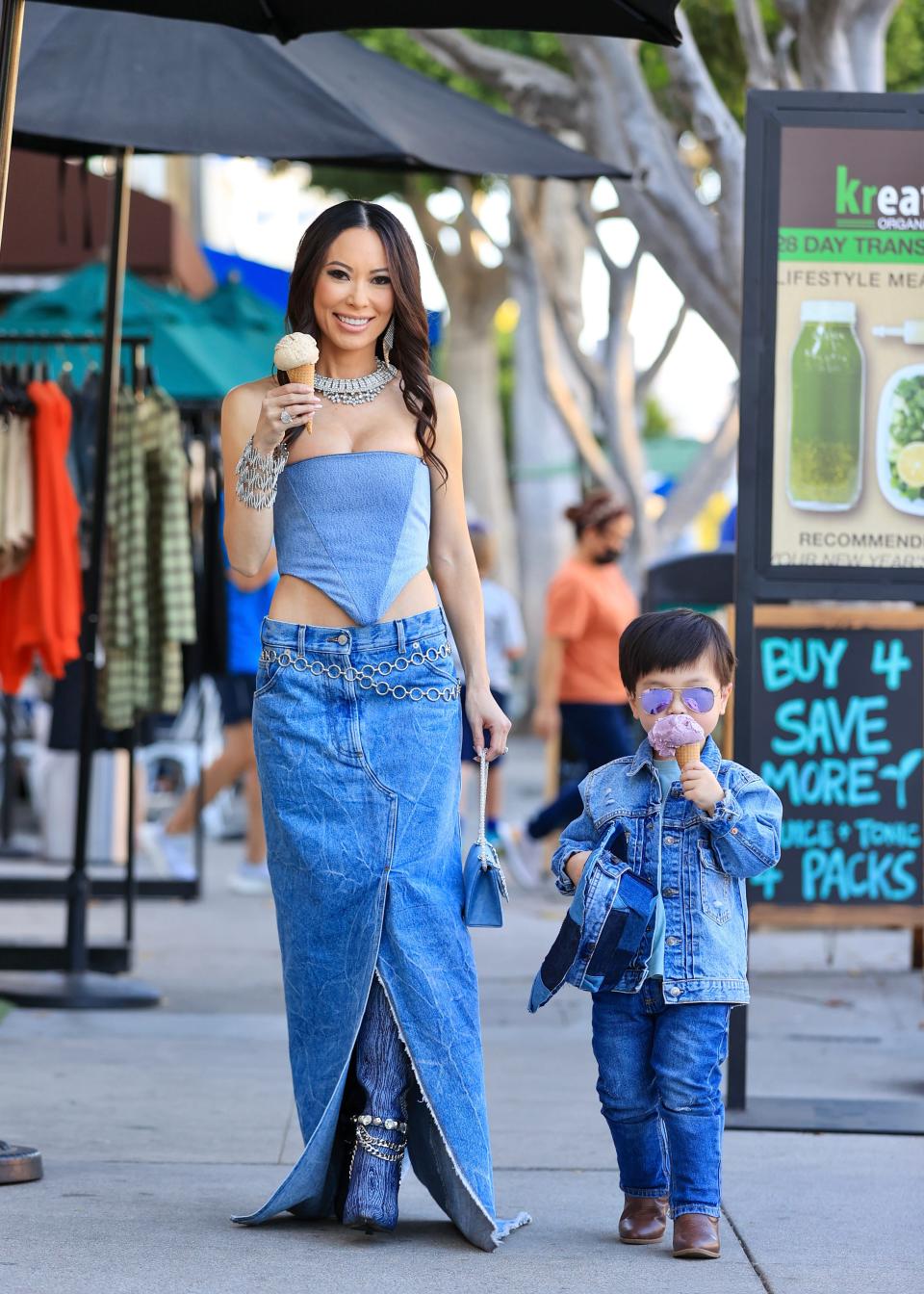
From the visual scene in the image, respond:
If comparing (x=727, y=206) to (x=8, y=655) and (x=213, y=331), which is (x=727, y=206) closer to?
(x=8, y=655)

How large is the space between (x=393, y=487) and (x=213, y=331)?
8.66m

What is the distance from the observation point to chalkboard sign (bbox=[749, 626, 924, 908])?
586 centimetres

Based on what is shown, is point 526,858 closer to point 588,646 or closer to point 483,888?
point 588,646

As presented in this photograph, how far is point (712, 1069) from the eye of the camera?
3.97m

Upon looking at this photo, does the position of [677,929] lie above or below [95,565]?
below

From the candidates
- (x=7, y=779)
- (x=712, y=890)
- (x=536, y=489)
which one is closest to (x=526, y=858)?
(x=7, y=779)

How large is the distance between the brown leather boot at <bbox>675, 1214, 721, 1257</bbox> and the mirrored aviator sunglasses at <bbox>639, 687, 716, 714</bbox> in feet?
3.30

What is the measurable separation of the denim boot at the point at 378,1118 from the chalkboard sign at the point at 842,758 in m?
2.06

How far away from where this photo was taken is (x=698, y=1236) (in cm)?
396

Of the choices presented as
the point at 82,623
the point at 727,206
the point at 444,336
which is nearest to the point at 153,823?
the point at 82,623

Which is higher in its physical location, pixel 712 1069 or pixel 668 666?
pixel 668 666

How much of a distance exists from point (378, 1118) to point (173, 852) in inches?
265

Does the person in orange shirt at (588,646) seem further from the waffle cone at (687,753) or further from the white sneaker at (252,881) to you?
the waffle cone at (687,753)

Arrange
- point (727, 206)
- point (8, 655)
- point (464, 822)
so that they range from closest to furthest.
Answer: point (8, 655), point (727, 206), point (464, 822)
